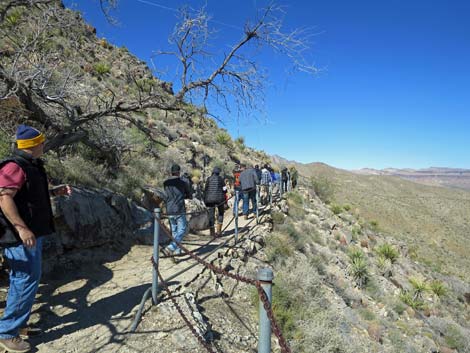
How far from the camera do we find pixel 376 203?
61844mm

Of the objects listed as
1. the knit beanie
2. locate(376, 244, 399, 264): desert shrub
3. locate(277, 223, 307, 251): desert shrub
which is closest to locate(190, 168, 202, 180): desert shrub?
locate(277, 223, 307, 251): desert shrub

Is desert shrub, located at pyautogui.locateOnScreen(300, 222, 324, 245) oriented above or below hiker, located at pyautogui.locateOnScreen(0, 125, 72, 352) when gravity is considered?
below

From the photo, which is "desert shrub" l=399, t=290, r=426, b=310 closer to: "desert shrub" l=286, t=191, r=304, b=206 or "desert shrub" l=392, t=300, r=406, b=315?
"desert shrub" l=392, t=300, r=406, b=315

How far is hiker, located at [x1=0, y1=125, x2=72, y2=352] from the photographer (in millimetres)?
3066

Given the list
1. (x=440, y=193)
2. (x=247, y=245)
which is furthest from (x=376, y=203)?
(x=247, y=245)

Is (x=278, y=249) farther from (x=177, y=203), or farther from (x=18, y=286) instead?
(x=18, y=286)

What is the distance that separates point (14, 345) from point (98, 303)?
154 cm

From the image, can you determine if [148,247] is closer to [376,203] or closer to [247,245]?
[247,245]

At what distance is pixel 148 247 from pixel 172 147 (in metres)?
9.83

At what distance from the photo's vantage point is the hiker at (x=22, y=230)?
3.07 meters

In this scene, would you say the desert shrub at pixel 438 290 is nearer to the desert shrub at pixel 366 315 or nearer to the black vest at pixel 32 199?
the desert shrub at pixel 366 315

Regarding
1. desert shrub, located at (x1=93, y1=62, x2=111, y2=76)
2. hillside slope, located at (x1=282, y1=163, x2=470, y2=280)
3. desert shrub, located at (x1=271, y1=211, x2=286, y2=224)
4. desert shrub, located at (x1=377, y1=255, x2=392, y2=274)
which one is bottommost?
hillside slope, located at (x1=282, y1=163, x2=470, y2=280)

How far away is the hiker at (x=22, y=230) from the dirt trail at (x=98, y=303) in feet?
1.77

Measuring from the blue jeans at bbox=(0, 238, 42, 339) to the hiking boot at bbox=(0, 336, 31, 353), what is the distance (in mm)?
45
